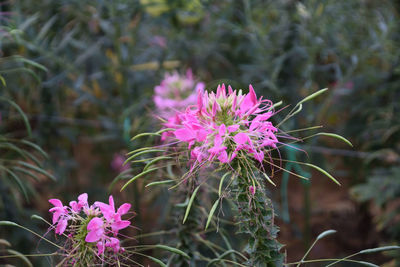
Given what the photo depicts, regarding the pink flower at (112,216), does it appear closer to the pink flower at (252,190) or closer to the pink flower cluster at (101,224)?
the pink flower cluster at (101,224)

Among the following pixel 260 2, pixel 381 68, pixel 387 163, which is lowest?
pixel 387 163

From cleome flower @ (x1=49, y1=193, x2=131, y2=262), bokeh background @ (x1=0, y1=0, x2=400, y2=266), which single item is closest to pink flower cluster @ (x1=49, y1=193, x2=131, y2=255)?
cleome flower @ (x1=49, y1=193, x2=131, y2=262)

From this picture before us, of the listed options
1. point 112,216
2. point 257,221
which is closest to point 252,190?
point 257,221

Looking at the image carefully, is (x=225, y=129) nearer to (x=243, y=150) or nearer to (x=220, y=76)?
(x=243, y=150)

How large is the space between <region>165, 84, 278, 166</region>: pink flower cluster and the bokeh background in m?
0.67

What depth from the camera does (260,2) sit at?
5.04 ft

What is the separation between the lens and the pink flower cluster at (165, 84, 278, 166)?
48 centimetres

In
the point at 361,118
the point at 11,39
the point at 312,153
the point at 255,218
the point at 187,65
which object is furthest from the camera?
the point at 187,65

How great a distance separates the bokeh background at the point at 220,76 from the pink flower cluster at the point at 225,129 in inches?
26.5

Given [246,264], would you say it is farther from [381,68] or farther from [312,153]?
[381,68]

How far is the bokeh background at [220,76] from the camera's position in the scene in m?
1.28

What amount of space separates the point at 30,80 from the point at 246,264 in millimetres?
1086

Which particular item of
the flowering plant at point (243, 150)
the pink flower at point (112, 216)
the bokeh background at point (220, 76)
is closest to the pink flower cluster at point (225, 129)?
the flowering plant at point (243, 150)

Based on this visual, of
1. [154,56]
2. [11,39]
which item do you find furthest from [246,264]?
[154,56]
